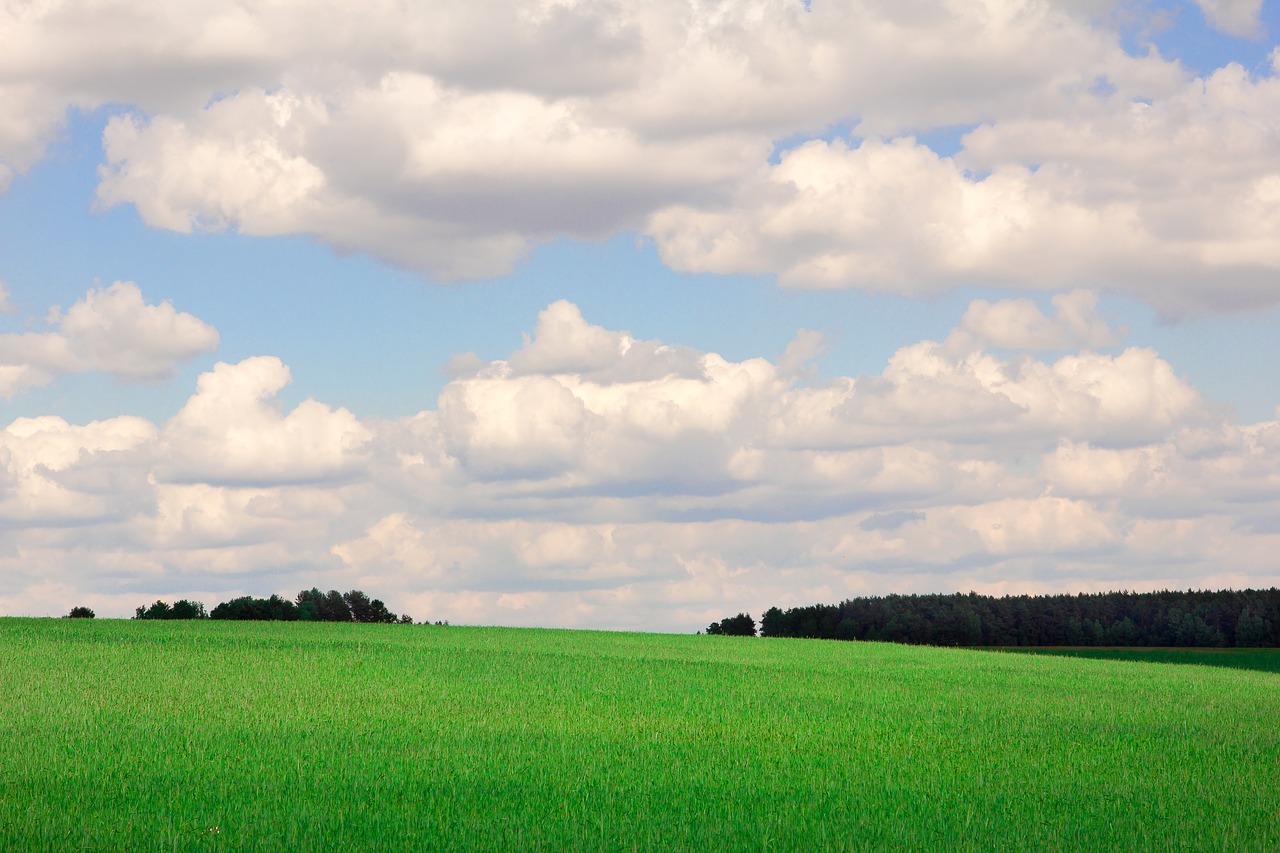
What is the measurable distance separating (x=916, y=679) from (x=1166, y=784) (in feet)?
70.3

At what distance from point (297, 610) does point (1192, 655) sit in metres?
58.1

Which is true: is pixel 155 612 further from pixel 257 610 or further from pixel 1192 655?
pixel 1192 655

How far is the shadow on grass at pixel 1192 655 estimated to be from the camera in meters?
75.4

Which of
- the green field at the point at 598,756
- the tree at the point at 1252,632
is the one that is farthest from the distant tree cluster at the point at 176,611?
the tree at the point at 1252,632

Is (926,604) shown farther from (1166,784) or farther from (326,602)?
(1166,784)

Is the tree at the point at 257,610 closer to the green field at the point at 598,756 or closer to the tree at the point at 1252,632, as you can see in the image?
the green field at the point at 598,756

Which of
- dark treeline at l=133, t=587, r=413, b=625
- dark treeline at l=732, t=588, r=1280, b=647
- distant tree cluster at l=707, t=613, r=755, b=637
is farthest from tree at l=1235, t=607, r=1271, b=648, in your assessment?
dark treeline at l=133, t=587, r=413, b=625

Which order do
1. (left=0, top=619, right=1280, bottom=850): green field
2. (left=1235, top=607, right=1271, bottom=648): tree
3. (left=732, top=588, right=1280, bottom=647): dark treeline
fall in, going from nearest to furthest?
(left=0, top=619, right=1280, bottom=850): green field, (left=1235, top=607, right=1271, bottom=648): tree, (left=732, top=588, right=1280, bottom=647): dark treeline

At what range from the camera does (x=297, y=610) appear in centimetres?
8662

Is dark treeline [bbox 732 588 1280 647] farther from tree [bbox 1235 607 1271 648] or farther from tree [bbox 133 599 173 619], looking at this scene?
tree [bbox 133 599 173 619]

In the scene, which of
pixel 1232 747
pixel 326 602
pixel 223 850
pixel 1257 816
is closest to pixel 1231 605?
pixel 326 602

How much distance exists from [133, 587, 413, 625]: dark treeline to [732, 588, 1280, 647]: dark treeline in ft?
87.2

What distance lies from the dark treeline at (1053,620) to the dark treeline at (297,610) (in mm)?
26573

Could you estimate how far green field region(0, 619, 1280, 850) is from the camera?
56.2ft
